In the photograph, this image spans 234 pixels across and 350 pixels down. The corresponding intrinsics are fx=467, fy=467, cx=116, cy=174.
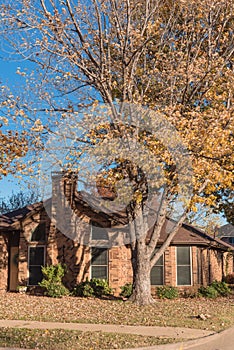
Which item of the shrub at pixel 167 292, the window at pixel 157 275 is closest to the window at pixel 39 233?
the window at pixel 157 275

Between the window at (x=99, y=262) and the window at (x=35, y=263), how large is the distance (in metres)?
2.35

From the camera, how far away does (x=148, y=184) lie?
1598 cm

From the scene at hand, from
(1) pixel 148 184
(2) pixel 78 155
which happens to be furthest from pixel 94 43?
(1) pixel 148 184

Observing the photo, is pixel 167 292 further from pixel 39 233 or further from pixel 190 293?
pixel 39 233

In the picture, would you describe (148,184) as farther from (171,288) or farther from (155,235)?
(171,288)

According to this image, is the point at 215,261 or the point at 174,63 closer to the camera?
the point at 174,63

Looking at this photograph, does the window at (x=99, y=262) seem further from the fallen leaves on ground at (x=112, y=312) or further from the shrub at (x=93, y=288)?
the fallen leaves on ground at (x=112, y=312)

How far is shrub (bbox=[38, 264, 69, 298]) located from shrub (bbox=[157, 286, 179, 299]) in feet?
13.6

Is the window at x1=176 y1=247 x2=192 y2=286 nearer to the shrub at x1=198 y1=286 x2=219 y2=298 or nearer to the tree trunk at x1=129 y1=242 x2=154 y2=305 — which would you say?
the shrub at x1=198 y1=286 x2=219 y2=298

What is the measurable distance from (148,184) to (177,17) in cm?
634

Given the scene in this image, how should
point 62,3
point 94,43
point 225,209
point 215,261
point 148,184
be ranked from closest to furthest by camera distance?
point 62,3 < point 148,184 < point 94,43 < point 225,209 < point 215,261

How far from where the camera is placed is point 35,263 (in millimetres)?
21719

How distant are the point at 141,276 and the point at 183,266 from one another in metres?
6.04

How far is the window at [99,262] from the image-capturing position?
21.5 metres
